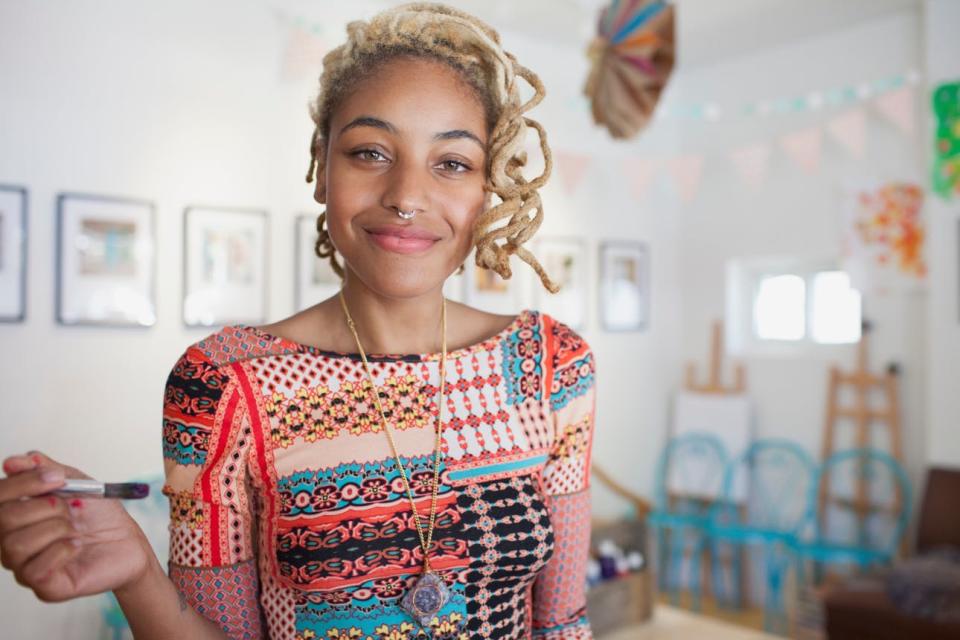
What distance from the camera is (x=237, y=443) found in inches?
36.2

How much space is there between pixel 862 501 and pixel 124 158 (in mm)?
3875

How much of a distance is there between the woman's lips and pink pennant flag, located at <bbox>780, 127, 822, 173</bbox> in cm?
413

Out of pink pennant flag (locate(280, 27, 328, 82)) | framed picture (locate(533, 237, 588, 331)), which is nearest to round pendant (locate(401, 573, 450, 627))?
pink pennant flag (locate(280, 27, 328, 82))

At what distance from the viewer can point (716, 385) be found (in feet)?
16.7

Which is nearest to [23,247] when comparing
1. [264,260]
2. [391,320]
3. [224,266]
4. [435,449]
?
[224,266]

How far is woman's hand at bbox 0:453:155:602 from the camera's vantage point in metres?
0.68

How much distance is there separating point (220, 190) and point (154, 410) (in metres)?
0.89

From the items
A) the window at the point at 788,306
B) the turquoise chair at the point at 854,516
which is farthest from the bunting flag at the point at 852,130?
the turquoise chair at the point at 854,516

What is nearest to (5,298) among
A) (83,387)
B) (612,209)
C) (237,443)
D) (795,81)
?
(83,387)

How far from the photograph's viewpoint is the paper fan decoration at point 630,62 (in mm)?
2969

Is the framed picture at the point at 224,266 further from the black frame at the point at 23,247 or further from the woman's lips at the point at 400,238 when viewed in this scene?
the woman's lips at the point at 400,238

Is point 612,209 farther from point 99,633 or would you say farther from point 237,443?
point 237,443

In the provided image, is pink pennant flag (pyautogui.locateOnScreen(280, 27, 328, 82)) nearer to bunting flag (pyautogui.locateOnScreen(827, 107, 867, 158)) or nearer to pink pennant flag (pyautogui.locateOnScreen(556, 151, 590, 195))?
pink pennant flag (pyautogui.locateOnScreen(556, 151, 590, 195))

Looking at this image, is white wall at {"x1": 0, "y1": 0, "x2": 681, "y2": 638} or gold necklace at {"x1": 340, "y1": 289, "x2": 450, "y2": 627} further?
white wall at {"x1": 0, "y1": 0, "x2": 681, "y2": 638}
